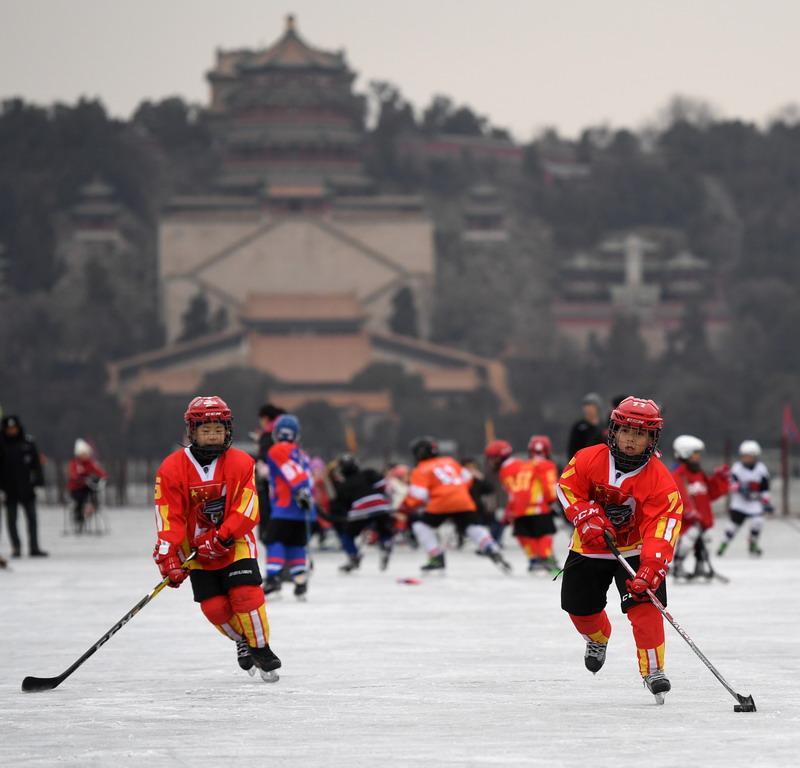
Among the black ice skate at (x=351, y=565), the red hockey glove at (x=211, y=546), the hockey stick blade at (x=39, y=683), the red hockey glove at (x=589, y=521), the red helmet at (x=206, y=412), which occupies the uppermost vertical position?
the red helmet at (x=206, y=412)

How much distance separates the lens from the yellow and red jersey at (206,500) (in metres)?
7.65

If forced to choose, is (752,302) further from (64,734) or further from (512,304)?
(64,734)

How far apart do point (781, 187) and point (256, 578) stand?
122m

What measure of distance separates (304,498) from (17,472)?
5456 millimetres

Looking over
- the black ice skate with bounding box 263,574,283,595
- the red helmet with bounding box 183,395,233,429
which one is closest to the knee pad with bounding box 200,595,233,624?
the red helmet with bounding box 183,395,233,429

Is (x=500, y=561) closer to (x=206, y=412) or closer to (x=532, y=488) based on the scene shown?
(x=532, y=488)

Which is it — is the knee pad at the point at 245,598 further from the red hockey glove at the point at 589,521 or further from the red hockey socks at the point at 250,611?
the red hockey glove at the point at 589,521

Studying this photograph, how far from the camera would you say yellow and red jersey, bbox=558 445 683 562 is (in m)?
7.14

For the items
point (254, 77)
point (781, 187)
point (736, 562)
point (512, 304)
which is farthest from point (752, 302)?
point (736, 562)

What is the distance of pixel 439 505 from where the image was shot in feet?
49.8

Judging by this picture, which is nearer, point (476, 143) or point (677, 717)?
point (677, 717)

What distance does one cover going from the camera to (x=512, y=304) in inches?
4368

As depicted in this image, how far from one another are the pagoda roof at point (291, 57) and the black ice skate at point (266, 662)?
117 meters

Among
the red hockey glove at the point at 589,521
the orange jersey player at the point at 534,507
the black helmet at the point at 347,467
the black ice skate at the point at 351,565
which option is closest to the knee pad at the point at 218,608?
the red hockey glove at the point at 589,521
